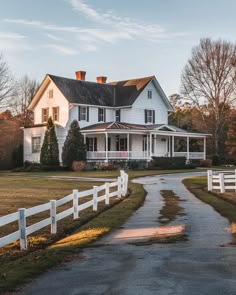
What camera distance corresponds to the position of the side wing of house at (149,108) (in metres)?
55.9

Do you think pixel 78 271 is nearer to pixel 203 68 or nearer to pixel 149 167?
pixel 149 167

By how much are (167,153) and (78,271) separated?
47656 mm

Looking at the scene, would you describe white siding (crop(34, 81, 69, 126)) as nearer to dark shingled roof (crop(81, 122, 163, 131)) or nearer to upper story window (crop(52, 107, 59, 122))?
upper story window (crop(52, 107, 59, 122))

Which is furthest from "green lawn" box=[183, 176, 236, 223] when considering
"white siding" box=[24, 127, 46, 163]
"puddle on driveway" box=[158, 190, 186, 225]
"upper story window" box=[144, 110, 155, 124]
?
"white siding" box=[24, 127, 46, 163]

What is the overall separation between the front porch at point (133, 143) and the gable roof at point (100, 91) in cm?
375

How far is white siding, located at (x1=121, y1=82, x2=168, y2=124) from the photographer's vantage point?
183ft

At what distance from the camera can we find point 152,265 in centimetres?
877

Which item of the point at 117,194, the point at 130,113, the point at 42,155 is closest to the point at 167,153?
the point at 130,113

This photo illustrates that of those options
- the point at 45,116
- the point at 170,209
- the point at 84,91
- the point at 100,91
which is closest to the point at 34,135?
the point at 45,116

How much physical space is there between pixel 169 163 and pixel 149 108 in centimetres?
879

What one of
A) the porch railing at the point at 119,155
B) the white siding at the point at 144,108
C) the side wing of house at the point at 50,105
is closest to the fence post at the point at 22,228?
the porch railing at the point at 119,155

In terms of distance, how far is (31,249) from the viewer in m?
11.0

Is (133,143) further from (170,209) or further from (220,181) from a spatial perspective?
(170,209)

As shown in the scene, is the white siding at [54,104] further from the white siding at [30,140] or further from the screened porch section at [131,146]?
the screened porch section at [131,146]
